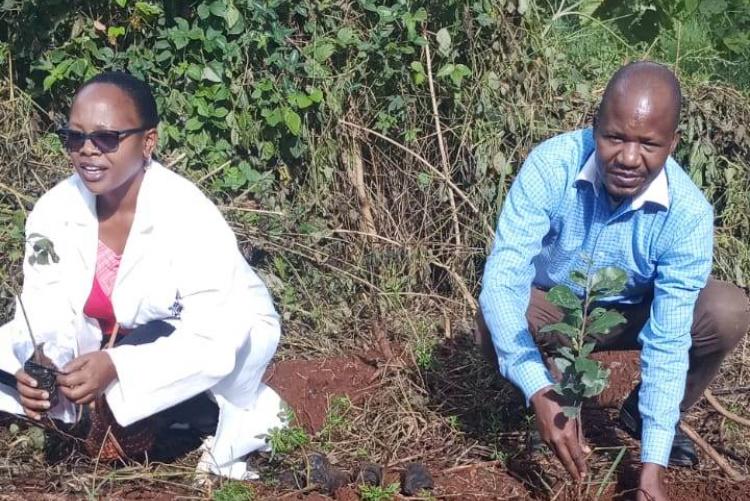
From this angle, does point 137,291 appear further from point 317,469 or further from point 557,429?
point 557,429

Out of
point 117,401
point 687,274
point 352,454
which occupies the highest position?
point 687,274

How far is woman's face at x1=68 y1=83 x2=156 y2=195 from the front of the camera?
133 inches

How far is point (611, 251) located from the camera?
3369mm

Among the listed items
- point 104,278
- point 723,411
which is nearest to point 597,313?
point 723,411

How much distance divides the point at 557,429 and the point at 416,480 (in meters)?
0.61

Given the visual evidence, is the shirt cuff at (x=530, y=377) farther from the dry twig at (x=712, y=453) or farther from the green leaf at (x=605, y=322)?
the dry twig at (x=712, y=453)

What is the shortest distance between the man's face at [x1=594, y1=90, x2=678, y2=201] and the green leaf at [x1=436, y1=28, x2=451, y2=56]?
1.90 meters

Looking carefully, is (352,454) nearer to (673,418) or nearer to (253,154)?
(673,418)

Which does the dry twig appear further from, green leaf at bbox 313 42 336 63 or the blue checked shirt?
green leaf at bbox 313 42 336 63

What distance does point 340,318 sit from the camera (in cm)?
471

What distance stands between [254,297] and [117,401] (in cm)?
58

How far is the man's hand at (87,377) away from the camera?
10.3ft

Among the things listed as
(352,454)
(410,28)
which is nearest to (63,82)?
(410,28)

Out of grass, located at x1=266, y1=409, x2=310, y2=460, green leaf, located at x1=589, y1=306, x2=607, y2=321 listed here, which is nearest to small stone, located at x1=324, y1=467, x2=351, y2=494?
grass, located at x1=266, y1=409, x2=310, y2=460
